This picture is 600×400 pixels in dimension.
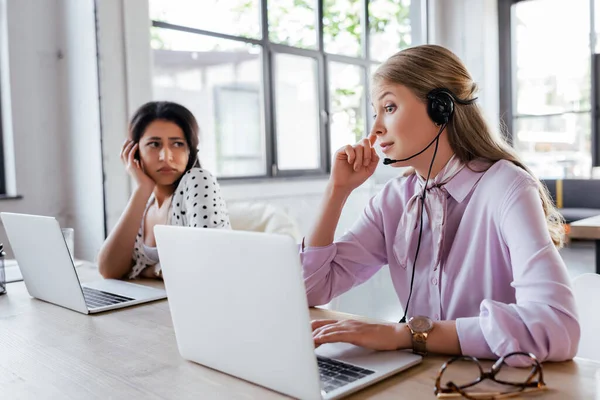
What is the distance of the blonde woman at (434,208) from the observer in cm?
104

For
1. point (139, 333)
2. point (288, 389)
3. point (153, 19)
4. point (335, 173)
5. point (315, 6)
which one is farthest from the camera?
point (315, 6)

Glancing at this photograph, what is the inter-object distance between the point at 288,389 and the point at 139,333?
1.40ft

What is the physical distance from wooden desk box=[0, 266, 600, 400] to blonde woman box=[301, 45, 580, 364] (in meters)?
0.18

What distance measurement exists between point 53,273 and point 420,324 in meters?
0.81

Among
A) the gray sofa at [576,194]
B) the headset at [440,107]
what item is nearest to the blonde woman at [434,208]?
the headset at [440,107]

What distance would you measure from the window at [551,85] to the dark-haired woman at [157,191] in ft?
12.6

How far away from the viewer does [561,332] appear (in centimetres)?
80

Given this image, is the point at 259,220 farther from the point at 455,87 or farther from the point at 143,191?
the point at 455,87

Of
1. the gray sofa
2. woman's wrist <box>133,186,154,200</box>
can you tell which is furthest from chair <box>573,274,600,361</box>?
the gray sofa

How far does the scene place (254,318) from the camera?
70 cm

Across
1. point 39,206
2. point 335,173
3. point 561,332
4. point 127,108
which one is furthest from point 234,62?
point 561,332

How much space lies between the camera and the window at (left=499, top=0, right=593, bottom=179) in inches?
187

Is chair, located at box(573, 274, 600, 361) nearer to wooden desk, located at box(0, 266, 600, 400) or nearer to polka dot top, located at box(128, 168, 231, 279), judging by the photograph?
wooden desk, located at box(0, 266, 600, 400)

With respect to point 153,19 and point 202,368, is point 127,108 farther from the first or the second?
point 202,368
